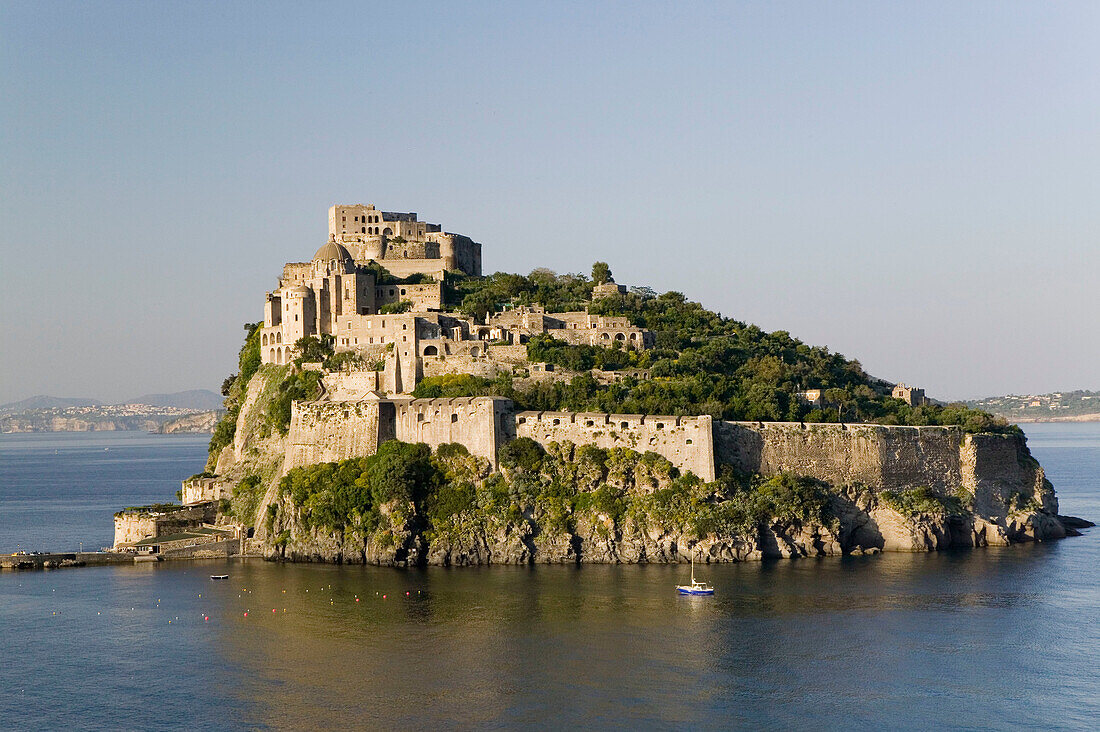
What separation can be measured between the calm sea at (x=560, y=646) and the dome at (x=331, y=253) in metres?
22.1

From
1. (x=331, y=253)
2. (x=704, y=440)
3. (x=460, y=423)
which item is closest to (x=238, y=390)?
(x=331, y=253)

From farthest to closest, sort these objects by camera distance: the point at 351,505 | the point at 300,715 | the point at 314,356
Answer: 1. the point at 314,356
2. the point at 351,505
3. the point at 300,715

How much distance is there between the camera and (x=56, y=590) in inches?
2170

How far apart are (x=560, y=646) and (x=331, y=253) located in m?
40.1

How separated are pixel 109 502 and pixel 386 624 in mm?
52511

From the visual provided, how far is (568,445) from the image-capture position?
59938mm

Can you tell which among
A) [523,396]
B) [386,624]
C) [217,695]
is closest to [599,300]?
[523,396]

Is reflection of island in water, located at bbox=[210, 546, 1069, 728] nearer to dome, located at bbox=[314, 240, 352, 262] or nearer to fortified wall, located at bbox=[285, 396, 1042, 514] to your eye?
fortified wall, located at bbox=[285, 396, 1042, 514]

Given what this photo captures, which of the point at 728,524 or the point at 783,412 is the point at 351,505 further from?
the point at 783,412

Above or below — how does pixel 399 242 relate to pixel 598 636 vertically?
above

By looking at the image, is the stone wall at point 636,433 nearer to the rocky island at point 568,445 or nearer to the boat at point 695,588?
the rocky island at point 568,445

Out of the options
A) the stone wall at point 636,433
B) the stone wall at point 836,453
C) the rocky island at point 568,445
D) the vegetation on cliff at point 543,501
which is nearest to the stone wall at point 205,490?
the rocky island at point 568,445

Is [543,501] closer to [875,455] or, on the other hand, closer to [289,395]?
[875,455]

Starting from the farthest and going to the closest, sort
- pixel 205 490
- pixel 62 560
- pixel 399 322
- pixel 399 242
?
1. pixel 399 242
2. pixel 399 322
3. pixel 205 490
4. pixel 62 560
